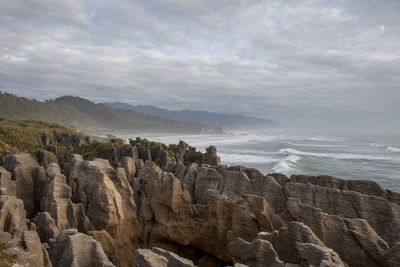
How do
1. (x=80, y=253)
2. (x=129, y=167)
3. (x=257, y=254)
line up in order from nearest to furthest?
(x=80, y=253)
(x=257, y=254)
(x=129, y=167)

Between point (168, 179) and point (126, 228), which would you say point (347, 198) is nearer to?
point (168, 179)

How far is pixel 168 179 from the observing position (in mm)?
14703

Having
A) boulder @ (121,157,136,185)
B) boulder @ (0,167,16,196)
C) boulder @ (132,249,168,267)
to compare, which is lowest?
boulder @ (132,249,168,267)

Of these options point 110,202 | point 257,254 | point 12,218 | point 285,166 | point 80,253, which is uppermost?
point 110,202

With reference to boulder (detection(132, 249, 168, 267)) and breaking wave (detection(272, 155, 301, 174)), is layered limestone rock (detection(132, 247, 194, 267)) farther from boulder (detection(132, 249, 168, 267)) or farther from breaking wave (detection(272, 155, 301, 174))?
breaking wave (detection(272, 155, 301, 174))

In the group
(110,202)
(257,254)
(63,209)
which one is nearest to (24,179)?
(63,209)

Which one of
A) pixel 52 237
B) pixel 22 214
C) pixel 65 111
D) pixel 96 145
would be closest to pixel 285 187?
pixel 52 237

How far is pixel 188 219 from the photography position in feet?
47.3

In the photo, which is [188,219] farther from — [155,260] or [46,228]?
[155,260]

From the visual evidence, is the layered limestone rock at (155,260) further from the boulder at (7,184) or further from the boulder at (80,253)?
the boulder at (7,184)

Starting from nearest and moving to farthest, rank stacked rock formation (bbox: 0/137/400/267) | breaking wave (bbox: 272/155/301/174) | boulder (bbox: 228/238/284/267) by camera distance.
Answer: stacked rock formation (bbox: 0/137/400/267) < boulder (bbox: 228/238/284/267) < breaking wave (bbox: 272/155/301/174)

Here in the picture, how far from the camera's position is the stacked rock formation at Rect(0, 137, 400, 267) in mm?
8477

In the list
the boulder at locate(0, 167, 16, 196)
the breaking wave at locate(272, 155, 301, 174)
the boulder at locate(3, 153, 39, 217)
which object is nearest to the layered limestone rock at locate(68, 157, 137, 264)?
the boulder at locate(3, 153, 39, 217)

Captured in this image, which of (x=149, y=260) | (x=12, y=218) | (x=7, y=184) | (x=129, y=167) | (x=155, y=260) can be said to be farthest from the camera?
(x=129, y=167)
